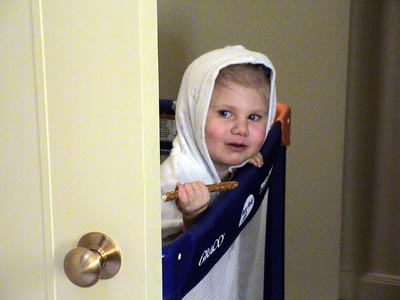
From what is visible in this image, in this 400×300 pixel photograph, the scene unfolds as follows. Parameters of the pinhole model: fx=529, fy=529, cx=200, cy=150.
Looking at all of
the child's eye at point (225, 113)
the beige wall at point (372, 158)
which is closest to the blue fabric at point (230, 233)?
the child's eye at point (225, 113)

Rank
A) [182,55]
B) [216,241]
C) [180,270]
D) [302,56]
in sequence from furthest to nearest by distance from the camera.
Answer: [182,55]
[302,56]
[216,241]
[180,270]

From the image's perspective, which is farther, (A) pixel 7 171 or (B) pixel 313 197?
(B) pixel 313 197

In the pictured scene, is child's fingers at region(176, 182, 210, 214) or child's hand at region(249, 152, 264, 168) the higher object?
child's hand at region(249, 152, 264, 168)

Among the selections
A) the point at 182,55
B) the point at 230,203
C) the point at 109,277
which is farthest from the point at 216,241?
the point at 182,55

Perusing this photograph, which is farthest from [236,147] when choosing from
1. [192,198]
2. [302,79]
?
[302,79]

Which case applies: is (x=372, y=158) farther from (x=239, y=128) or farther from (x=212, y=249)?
(x=212, y=249)

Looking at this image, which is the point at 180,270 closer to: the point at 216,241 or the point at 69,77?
the point at 216,241

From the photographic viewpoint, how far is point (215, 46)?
72.1 inches

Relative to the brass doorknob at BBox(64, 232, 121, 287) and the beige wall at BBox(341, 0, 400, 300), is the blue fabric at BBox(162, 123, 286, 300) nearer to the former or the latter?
the brass doorknob at BBox(64, 232, 121, 287)

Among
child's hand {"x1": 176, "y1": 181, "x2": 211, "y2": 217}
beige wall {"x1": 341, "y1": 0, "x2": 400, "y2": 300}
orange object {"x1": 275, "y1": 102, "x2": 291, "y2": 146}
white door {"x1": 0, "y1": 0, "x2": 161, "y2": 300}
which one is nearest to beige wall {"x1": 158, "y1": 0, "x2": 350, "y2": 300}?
beige wall {"x1": 341, "y1": 0, "x2": 400, "y2": 300}

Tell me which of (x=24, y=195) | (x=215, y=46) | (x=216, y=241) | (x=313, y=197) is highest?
(x=215, y=46)

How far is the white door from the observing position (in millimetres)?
474

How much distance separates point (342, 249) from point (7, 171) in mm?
1615

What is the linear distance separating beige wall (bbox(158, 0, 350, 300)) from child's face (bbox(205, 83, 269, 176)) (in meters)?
0.70
